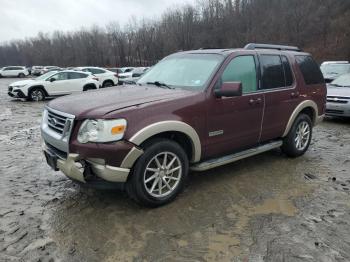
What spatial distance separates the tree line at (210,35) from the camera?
148 ft

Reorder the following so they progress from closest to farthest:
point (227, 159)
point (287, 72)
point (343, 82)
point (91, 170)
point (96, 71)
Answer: point (91, 170)
point (227, 159)
point (287, 72)
point (343, 82)
point (96, 71)

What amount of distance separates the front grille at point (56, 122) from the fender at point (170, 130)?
0.84m

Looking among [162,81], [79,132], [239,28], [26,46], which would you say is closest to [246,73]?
[162,81]

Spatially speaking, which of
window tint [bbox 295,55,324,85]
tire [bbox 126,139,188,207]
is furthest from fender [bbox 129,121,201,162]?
window tint [bbox 295,55,324,85]

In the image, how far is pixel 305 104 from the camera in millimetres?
5711

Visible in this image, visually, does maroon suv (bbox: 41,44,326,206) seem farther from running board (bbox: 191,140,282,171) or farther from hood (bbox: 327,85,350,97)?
hood (bbox: 327,85,350,97)

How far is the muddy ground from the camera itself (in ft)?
10.2

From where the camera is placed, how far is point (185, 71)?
472 centimetres

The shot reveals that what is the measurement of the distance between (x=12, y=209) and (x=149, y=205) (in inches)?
64.5

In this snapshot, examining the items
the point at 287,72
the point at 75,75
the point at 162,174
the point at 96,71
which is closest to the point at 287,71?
the point at 287,72

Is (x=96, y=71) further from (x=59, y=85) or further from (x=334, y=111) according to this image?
(x=334, y=111)

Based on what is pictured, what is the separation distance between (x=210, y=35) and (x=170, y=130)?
5897 centimetres

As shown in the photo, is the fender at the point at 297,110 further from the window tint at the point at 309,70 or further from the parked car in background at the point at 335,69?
the parked car in background at the point at 335,69

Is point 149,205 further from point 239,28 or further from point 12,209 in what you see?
point 239,28
